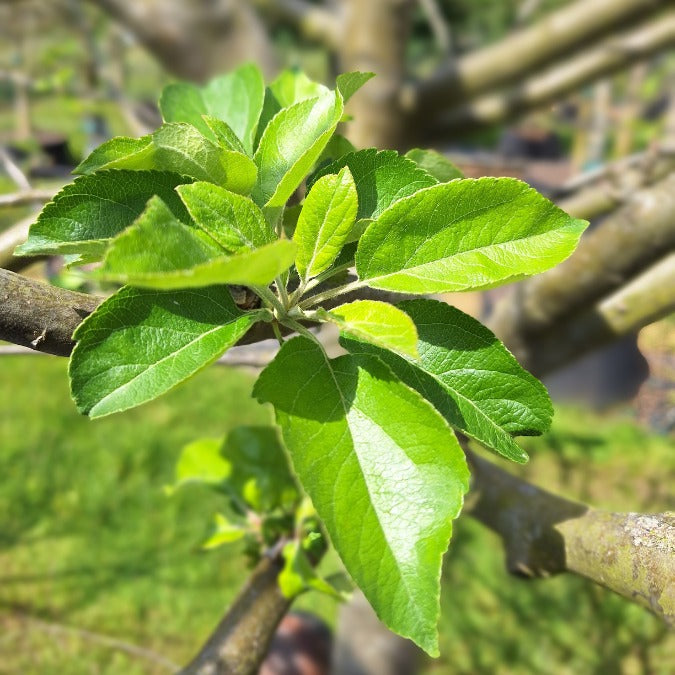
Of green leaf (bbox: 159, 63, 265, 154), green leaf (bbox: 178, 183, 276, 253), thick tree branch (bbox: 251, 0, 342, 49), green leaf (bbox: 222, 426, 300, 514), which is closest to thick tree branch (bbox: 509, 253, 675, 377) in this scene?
green leaf (bbox: 222, 426, 300, 514)

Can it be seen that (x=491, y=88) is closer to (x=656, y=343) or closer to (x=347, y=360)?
(x=347, y=360)

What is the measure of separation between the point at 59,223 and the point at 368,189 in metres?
0.18

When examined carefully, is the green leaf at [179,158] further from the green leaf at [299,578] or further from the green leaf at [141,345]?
the green leaf at [299,578]

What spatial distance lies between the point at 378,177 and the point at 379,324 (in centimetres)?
13

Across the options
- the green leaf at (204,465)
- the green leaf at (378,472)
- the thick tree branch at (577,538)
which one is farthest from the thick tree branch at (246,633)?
the green leaf at (378,472)

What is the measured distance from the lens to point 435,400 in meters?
0.38

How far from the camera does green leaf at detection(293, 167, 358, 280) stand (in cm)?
36

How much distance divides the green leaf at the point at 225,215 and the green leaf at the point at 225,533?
22.9 inches

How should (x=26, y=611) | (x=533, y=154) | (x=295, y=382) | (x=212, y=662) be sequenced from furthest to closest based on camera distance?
(x=533, y=154), (x=26, y=611), (x=212, y=662), (x=295, y=382)

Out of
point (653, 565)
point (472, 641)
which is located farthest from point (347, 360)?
point (472, 641)

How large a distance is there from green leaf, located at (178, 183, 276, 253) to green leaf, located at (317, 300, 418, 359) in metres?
0.06

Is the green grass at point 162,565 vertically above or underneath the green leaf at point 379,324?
underneath

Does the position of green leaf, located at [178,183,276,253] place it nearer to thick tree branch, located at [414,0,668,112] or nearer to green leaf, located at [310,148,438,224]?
green leaf, located at [310,148,438,224]

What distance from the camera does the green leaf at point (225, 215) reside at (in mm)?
334
